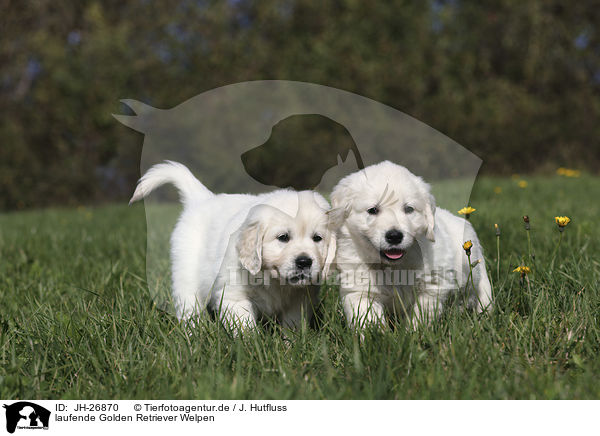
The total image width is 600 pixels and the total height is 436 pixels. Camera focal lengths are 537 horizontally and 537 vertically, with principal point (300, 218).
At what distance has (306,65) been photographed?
10.8 m

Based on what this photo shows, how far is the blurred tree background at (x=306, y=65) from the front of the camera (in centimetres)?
1002

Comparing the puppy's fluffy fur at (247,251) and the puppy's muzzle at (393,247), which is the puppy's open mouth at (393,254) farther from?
the puppy's fluffy fur at (247,251)

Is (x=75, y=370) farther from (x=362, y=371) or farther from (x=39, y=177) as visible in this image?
(x=39, y=177)

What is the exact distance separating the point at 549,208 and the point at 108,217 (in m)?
5.77

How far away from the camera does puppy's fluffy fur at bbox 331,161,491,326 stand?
7.41 feet

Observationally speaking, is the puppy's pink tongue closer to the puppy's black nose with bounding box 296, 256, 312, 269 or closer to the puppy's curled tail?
the puppy's black nose with bounding box 296, 256, 312, 269

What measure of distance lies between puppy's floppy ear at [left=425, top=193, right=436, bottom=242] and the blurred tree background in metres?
6.43
